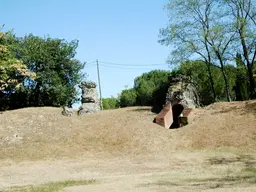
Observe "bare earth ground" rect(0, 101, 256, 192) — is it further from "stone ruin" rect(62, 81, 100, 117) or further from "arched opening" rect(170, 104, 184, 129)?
"arched opening" rect(170, 104, 184, 129)

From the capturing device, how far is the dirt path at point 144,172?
10.7 m

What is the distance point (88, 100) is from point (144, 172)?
47.8ft

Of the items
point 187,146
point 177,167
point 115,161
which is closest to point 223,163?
point 177,167

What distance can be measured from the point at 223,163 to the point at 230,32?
15931 millimetres

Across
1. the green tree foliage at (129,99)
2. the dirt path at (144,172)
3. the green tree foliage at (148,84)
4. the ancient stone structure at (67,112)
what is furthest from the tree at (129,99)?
the dirt path at (144,172)

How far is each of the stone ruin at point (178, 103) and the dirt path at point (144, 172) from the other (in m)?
5.65

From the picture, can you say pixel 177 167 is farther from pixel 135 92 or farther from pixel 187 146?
pixel 135 92

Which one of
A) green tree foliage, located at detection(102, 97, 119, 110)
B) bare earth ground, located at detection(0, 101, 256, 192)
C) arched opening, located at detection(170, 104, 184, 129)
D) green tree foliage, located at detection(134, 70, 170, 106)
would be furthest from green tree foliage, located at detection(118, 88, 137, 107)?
bare earth ground, located at detection(0, 101, 256, 192)

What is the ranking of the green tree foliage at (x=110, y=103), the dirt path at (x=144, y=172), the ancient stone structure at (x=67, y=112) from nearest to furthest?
1. the dirt path at (x=144, y=172)
2. the ancient stone structure at (x=67, y=112)
3. the green tree foliage at (x=110, y=103)

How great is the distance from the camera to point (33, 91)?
131ft

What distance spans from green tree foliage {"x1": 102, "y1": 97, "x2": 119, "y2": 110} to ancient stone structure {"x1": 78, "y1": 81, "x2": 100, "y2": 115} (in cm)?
3466

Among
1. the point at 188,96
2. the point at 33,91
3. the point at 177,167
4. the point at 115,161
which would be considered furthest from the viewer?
the point at 33,91

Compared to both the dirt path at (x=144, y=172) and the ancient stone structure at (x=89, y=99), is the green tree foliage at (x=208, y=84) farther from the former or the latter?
the dirt path at (x=144, y=172)

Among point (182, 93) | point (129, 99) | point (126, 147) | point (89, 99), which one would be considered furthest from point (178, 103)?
point (129, 99)
